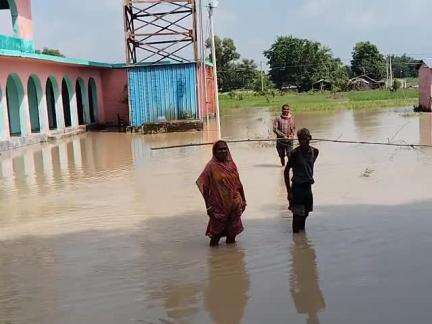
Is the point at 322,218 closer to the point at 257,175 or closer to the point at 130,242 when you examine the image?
the point at 130,242

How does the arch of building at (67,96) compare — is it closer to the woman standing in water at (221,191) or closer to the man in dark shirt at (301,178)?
the man in dark shirt at (301,178)

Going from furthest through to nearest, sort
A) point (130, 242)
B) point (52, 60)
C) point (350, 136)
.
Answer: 1. point (52, 60)
2. point (350, 136)
3. point (130, 242)

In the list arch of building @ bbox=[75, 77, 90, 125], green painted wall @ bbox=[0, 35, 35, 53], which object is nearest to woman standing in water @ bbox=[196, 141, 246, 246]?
green painted wall @ bbox=[0, 35, 35, 53]

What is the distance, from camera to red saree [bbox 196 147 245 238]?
6465mm

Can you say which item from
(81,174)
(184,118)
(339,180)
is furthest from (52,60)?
(339,180)

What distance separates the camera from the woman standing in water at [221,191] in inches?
254

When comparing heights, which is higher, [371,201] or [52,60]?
[52,60]

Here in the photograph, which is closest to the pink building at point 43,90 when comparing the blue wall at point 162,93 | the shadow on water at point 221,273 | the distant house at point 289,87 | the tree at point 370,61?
the blue wall at point 162,93

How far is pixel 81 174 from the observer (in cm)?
1333

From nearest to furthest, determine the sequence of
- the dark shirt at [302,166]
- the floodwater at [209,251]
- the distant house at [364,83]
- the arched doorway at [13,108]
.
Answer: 1. the floodwater at [209,251]
2. the dark shirt at [302,166]
3. the arched doorway at [13,108]
4. the distant house at [364,83]

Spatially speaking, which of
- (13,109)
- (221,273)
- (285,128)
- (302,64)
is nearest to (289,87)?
(302,64)

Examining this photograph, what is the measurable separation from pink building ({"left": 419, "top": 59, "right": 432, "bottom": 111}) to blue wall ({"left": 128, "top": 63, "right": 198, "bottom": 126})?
38.4 feet

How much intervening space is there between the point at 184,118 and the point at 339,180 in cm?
1565

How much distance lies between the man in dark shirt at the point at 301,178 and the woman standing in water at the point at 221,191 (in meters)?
0.73
